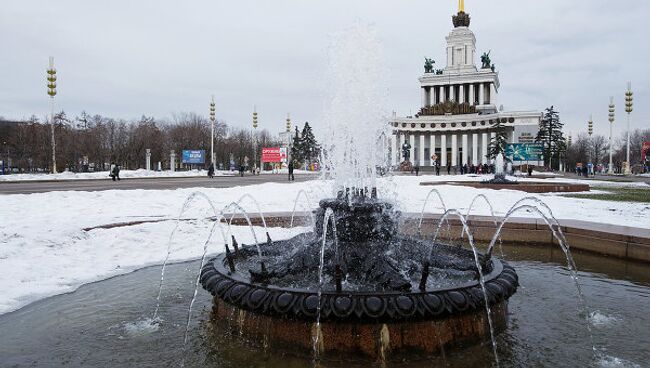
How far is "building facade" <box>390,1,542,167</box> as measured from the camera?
8444 centimetres

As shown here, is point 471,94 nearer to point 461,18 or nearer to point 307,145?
point 461,18

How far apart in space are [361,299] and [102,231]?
6.95 meters

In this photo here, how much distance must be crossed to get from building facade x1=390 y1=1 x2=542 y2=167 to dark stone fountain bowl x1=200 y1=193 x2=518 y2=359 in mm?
77219

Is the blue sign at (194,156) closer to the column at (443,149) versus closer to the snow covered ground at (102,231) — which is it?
the snow covered ground at (102,231)

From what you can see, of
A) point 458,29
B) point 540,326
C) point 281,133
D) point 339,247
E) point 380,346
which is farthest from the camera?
point 281,133

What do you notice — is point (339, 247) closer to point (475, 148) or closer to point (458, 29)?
point (475, 148)

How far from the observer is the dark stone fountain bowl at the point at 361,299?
12.7 feet

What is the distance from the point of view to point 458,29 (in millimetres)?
96438

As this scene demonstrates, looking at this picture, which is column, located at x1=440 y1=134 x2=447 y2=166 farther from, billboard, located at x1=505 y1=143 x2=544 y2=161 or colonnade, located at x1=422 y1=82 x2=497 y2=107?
billboard, located at x1=505 y1=143 x2=544 y2=161

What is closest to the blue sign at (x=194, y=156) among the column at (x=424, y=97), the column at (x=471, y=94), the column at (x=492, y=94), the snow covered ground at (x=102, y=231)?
the snow covered ground at (x=102, y=231)

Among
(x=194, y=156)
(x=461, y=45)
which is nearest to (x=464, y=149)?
(x=461, y=45)

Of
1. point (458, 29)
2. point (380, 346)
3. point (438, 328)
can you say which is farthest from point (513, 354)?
point (458, 29)

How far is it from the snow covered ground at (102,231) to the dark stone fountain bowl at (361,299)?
1.80 m

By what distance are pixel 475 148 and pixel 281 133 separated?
98.0 meters
